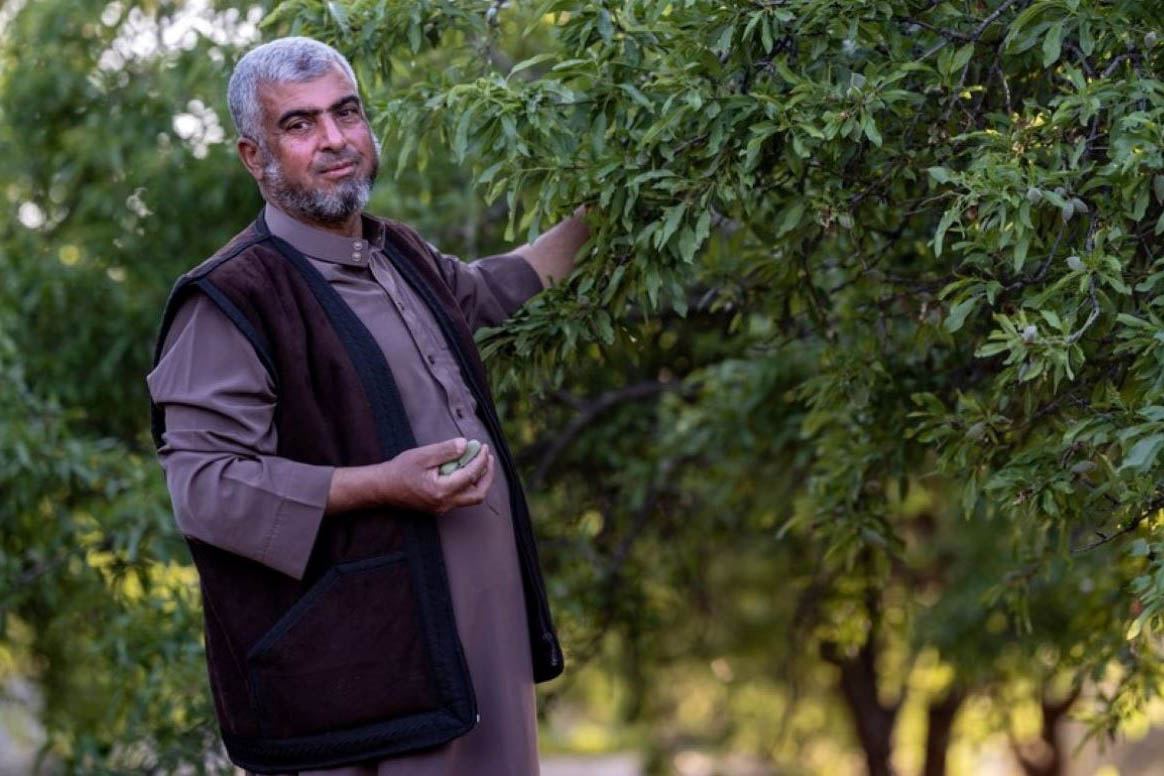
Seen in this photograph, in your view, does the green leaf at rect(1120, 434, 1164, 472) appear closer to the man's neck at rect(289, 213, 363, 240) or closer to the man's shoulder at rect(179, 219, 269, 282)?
the man's neck at rect(289, 213, 363, 240)

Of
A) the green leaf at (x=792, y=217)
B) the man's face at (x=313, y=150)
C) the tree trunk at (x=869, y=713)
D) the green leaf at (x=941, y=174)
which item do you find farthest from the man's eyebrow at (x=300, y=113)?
the tree trunk at (x=869, y=713)

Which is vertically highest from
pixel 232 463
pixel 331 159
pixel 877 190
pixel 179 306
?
pixel 331 159

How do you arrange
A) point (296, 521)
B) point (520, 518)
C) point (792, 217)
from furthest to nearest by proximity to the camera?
point (792, 217)
point (520, 518)
point (296, 521)

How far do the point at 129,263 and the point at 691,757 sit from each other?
12.2 meters

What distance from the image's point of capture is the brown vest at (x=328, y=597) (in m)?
2.90

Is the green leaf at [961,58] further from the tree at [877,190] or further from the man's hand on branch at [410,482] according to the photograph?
the man's hand on branch at [410,482]

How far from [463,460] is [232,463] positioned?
0.39 m

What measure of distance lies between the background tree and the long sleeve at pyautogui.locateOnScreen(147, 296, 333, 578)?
2.91 feet

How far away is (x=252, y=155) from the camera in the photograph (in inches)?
126

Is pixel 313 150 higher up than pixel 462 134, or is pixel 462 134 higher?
pixel 313 150

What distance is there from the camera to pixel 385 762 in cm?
294

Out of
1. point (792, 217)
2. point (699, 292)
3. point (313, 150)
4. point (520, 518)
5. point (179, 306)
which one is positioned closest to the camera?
point (179, 306)

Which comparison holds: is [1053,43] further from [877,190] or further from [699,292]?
[699,292]

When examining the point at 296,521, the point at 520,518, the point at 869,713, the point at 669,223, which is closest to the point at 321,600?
the point at 296,521
